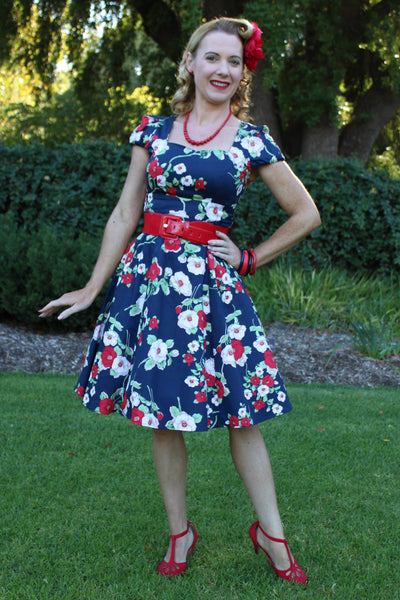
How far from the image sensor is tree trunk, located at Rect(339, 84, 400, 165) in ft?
28.7

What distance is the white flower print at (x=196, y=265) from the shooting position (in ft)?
6.98

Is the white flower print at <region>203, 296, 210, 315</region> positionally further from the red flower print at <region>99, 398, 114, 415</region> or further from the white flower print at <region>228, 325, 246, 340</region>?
the red flower print at <region>99, 398, 114, 415</region>

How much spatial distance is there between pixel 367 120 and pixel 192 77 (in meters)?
7.13

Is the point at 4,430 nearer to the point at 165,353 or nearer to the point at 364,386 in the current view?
the point at 165,353

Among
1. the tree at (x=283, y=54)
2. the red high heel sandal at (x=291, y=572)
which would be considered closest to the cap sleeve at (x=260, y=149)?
the red high heel sandal at (x=291, y=572)

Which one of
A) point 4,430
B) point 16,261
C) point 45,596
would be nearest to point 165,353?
point 45,596

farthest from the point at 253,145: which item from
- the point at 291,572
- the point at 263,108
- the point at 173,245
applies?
the point at 263,108

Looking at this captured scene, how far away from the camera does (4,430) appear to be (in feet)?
12.0

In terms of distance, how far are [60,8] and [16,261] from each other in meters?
5.19

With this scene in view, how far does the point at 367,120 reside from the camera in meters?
8.80

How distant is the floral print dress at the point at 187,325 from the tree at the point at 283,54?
5.07 m

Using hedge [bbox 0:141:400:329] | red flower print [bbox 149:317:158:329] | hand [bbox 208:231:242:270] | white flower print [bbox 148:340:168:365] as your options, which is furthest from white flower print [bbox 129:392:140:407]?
hedge [bbox 0:141:400:329]

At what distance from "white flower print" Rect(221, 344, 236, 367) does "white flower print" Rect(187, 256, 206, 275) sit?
280 mm

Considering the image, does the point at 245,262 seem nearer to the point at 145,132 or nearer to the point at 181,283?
the point at 181,283
